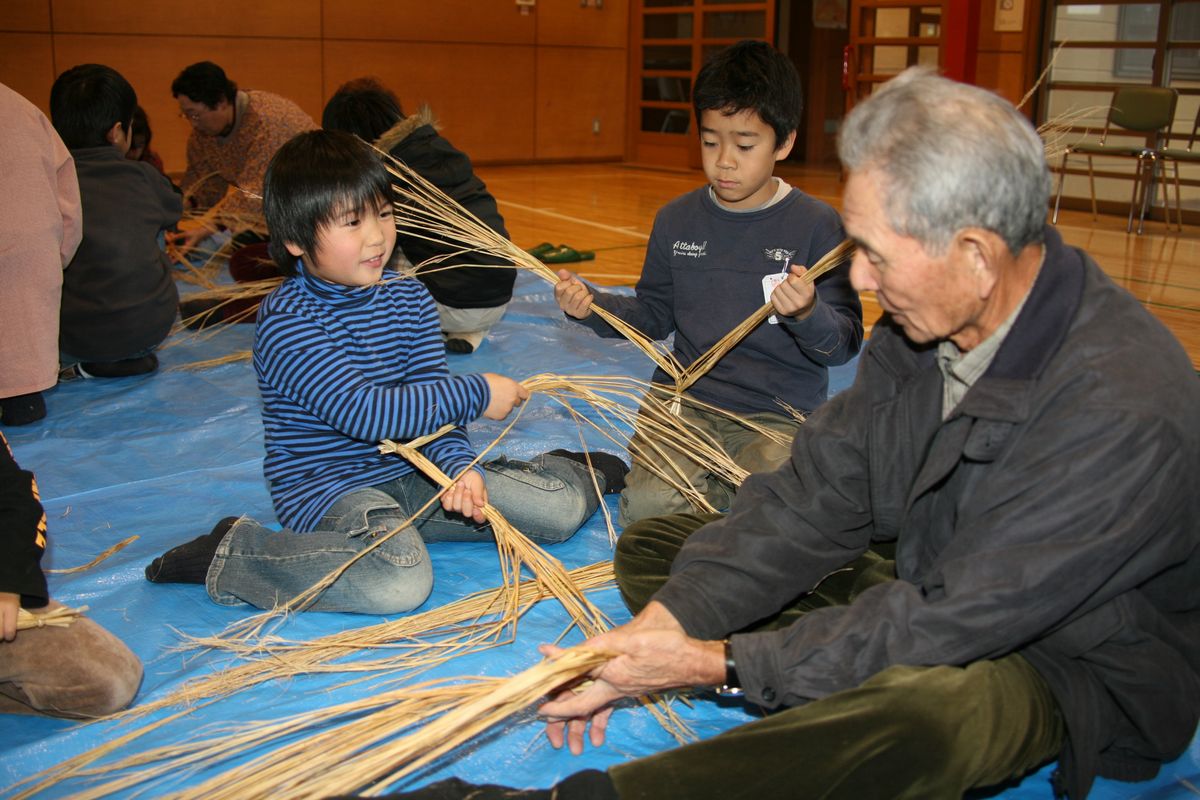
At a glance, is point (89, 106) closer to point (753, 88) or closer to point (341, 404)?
point (341, 404)

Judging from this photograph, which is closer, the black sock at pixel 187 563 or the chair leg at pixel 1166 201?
the black sock at pixel 187 563

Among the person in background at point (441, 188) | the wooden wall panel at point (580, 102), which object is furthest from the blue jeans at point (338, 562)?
the wooden wall panel at point (580, 102)

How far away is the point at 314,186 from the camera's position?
1.88 meters

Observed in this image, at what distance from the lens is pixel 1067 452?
1.14m

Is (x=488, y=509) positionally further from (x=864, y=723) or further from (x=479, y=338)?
(x=479, y=338)

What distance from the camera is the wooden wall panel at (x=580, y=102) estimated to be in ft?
31.6

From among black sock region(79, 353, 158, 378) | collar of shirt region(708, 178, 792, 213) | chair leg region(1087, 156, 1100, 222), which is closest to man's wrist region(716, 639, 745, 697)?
collar of shirt region(708, 178, 792, 213)

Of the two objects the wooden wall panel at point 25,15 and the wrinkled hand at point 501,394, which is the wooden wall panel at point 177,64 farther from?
the wrinkled hand at point 501,394

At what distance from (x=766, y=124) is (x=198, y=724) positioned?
1522 millimetres

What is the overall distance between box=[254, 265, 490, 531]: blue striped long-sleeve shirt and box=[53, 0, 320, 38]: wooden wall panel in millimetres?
6425

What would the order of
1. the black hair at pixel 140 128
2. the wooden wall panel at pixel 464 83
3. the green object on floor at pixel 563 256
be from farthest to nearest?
1. the wooden wall panel at pixel 464 83
2. the green object on floor at pixel 563 256
3. the black hair at pixel 140 128

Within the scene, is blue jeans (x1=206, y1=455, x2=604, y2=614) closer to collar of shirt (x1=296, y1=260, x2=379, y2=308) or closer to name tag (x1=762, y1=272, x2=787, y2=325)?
collar of shirt (x1=296, y1=260, x2=379, y2=308)

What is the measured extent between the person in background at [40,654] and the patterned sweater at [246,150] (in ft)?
9.79

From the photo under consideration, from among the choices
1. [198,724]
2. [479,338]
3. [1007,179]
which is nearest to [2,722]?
[198,724]
